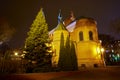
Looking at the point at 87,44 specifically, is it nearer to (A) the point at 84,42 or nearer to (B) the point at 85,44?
(B) the point at 85,44

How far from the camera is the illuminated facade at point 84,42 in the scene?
4139cm

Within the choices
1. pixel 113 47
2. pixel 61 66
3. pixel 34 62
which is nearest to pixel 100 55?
pixel 113 47

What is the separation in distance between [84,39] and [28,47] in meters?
21.6

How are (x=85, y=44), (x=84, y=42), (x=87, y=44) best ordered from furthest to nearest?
(x=84, y=42) < (x=85, y=44) < (x=87, y=44)

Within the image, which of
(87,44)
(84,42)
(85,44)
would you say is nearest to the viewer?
(87,44)

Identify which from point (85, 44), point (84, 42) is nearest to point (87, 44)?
point (85, 44)

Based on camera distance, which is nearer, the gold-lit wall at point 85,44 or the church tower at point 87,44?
the gold-lit wall at point 85,44

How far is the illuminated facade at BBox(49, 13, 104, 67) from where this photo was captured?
41394 mm

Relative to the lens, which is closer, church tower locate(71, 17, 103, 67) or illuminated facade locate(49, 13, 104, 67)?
illuminated facade locate(49, 13, 104, 67)

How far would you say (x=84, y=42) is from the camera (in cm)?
4269

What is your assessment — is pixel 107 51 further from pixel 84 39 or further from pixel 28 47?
pixel 28 47

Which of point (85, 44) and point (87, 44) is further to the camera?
point (85, 44)

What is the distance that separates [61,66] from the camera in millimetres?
25375

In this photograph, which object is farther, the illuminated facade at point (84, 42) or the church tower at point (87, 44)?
the church tower at point (87, 44)
